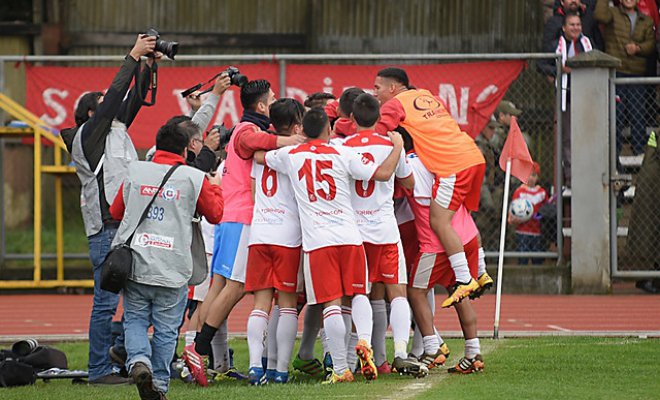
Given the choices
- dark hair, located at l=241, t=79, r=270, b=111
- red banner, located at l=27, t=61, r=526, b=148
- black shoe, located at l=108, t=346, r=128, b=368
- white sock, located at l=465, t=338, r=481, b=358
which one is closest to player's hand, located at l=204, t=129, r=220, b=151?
dark hair, located at l=241, t=79, r=270, b=111

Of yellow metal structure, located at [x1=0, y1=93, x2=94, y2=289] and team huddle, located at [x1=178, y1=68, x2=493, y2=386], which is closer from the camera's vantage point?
team huddle, located at [x1=178, y1=68, x2=493, y2=386]

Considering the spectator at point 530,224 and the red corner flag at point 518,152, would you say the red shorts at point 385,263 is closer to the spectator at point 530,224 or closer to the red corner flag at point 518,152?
the red corner flag at point 518,152

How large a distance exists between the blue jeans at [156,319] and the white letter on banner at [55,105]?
8370 millimetres

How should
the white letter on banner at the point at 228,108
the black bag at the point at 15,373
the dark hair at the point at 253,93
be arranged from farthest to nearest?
the white letter on banner at the point at 228,108, the dark hair at the point at 253,93, the black bag at the point at 15,373

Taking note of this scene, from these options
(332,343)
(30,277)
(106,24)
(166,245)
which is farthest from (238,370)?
(106,24)

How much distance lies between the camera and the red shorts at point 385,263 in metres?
10.1

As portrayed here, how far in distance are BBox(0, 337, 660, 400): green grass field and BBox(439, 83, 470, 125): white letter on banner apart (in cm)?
533

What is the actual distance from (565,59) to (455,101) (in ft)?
5.19

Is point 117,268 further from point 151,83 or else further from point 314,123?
point 151,83


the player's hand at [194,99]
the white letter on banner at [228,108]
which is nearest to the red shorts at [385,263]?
the player's hand at [194,99]

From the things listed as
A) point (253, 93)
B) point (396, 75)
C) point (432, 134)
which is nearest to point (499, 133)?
point (396, 75)

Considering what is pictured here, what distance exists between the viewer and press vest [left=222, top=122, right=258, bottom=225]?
1055 centimetres

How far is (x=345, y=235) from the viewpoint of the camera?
9758 millimetres

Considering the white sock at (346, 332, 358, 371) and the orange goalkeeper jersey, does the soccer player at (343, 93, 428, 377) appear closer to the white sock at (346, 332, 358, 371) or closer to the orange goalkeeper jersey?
the orange goalkeeper jersey
